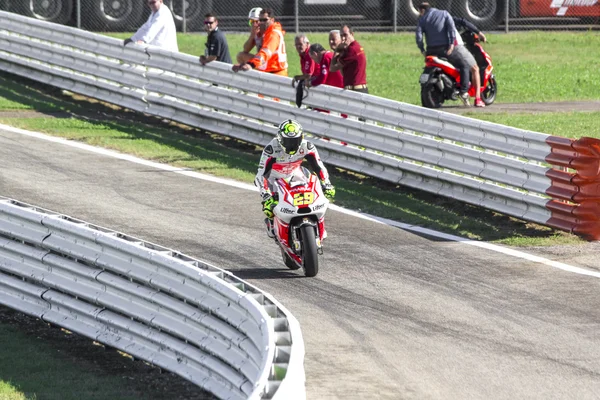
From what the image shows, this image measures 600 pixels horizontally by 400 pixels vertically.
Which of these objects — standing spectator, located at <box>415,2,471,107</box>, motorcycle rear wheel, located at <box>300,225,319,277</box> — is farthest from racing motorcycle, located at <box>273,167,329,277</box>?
standing spectator, located at <box>415,2,471,107</box>

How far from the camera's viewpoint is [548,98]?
837 inches

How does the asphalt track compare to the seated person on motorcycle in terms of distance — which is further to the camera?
the seated person on motorcycle

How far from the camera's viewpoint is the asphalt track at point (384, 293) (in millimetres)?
8094

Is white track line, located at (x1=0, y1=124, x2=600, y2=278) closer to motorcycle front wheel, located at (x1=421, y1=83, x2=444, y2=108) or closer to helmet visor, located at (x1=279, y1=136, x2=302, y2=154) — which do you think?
helmet visor, located at (x1=279, y1=136, x2=302, y2=154)

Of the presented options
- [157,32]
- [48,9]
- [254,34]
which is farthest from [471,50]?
[48,9]

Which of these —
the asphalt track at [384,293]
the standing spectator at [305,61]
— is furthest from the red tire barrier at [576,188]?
the standing spectator at [305,61]

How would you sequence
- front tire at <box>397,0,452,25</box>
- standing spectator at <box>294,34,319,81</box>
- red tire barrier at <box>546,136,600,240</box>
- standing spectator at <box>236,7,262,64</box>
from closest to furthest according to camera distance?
red tire barrier at <box>546,136,600,240</box> < standing spectator at <box>294,34,319,81</box> < standing spectator at <box>236,7,262,64</box> < front tire at <box>397,0,452,25</box>

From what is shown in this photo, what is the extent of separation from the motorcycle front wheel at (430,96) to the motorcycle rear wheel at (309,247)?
30.2ft

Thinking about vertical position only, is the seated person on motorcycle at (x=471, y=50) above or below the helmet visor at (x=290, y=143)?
above

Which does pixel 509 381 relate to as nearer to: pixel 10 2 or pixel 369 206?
pixel 369 206

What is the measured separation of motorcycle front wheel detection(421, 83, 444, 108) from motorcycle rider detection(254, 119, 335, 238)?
8.46 metres

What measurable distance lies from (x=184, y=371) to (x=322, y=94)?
321 inches

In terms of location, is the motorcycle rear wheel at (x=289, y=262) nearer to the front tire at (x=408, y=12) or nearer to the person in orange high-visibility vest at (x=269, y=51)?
the person in orange high-visibility vest at (x=269, y=51)

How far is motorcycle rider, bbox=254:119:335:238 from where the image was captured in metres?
11.1
